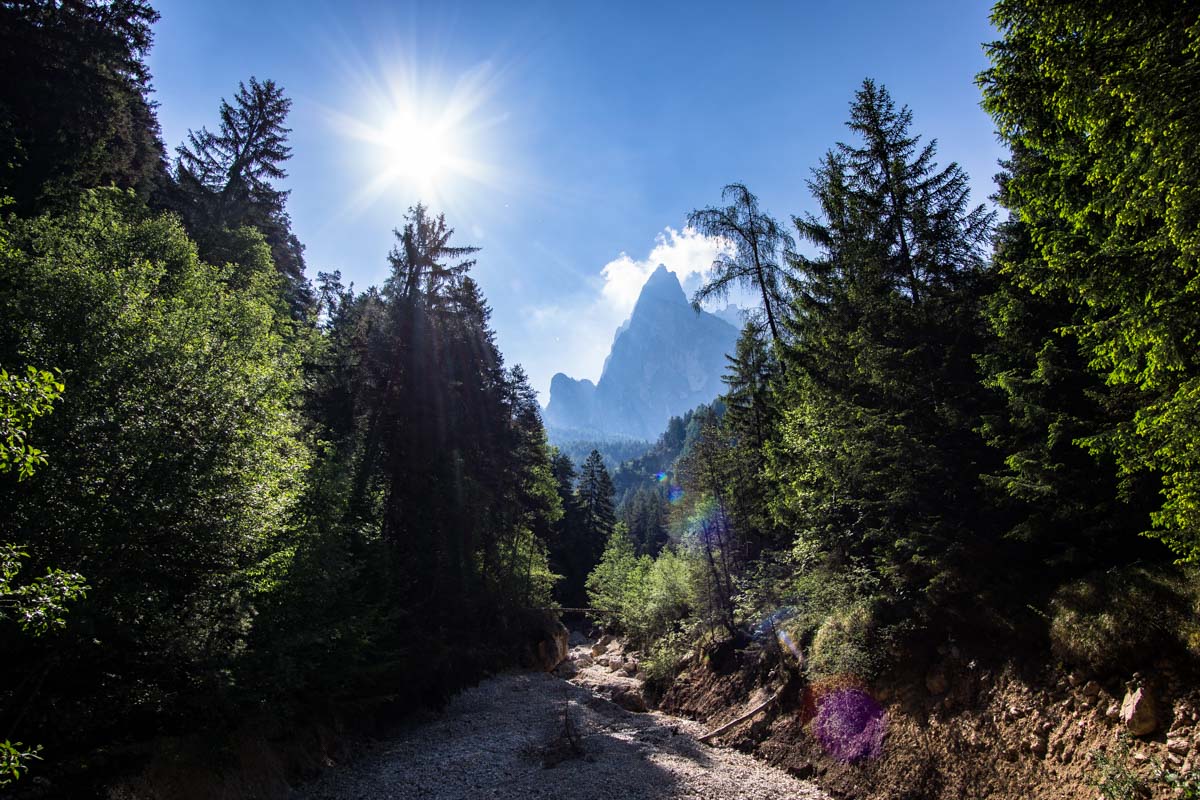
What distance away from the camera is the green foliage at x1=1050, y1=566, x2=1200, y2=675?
640 cm

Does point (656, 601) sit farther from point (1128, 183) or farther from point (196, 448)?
point (1128, 183)

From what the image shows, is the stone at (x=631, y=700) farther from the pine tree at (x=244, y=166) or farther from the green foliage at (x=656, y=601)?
the pine tree at (x=244, y=166)

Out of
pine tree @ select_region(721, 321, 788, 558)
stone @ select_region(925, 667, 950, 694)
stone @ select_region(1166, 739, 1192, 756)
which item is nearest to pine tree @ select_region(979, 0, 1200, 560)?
stone @ select_region(1166, 739, 1192, 756)

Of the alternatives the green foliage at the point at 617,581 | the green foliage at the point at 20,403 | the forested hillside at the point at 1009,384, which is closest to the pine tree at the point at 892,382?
the forested hillside at the point at 1009,384

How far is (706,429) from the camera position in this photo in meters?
20.5

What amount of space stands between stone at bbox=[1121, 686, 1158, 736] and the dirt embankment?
1cm

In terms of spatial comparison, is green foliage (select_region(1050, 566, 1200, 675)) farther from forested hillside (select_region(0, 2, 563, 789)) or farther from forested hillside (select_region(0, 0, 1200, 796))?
forested hillside (select_region(0, 2, 563, 789))

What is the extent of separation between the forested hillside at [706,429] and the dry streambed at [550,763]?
80.5 inches

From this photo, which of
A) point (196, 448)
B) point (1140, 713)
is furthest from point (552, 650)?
point (1140, 713)

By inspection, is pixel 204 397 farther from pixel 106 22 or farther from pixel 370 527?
pixel 106 22

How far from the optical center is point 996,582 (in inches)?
368

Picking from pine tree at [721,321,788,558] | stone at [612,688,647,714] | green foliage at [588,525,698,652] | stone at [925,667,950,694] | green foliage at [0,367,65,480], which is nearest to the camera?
green foliage at [0,367,65,480]

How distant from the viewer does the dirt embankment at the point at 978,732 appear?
6102mm

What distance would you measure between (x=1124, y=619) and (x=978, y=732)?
311cm
